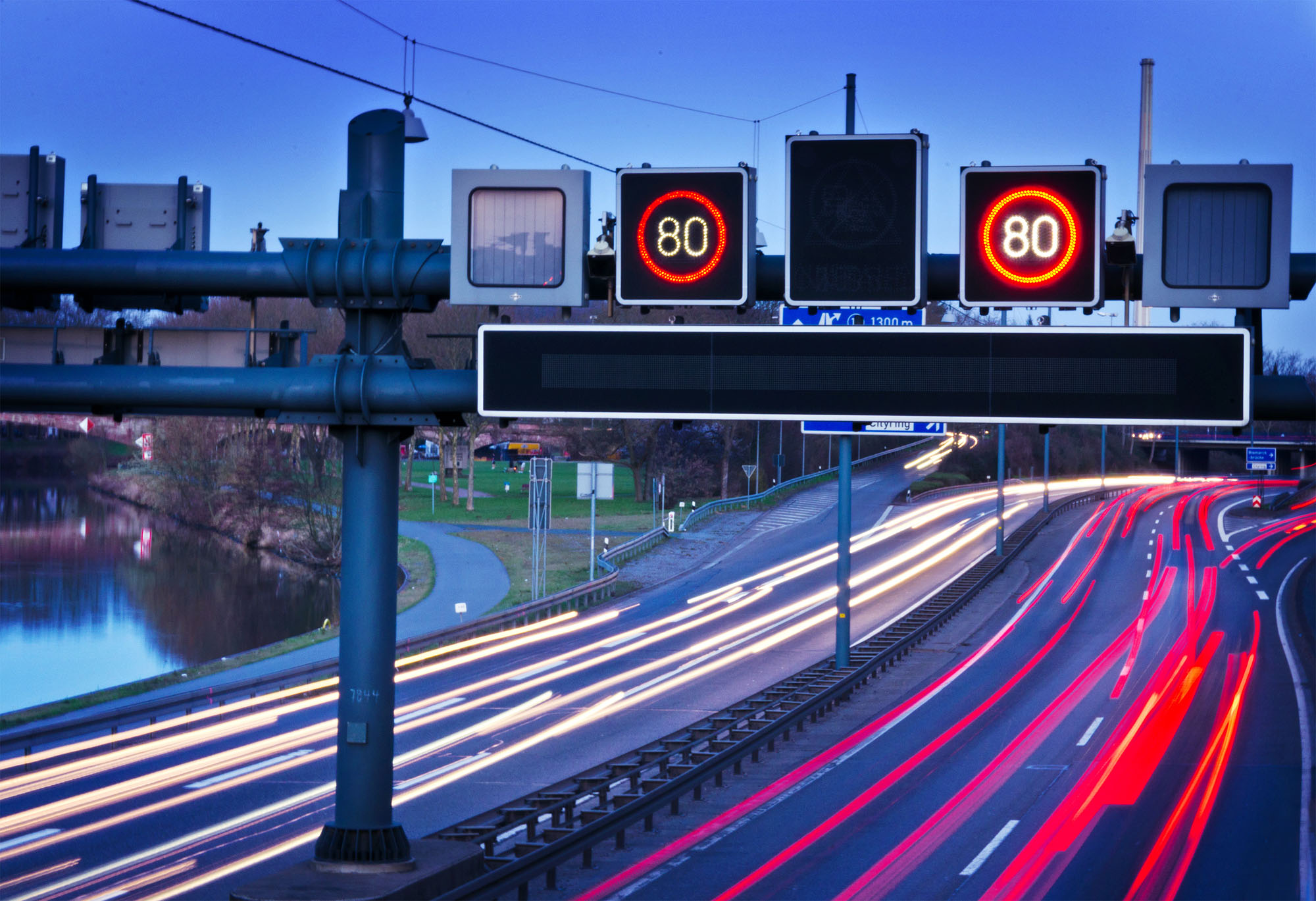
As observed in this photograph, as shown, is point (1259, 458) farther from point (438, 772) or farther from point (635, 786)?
point (635, 786)

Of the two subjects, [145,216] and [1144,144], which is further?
[1144,144]

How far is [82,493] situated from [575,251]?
97739 millimetres

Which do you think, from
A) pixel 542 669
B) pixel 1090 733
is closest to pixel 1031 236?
pixel 1090 733

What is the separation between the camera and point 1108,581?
2032 inches

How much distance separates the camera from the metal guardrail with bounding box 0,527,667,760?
899 inches

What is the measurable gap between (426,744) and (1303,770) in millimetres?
15798

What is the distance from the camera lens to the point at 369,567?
38.5ft

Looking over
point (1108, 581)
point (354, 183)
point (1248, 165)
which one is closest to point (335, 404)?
point (354, 183)

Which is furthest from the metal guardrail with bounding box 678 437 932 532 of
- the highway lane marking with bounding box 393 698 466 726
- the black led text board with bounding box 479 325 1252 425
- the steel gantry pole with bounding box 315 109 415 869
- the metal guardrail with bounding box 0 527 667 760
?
the black led text board with bounding box 479 325 1252 425

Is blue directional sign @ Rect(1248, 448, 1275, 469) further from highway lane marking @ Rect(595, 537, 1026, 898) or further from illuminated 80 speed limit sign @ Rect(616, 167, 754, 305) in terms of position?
illuminated 80 speed limit sign @ Rect(616, 167, 754, 305)

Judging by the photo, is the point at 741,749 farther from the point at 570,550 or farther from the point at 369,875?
the point at 570,550

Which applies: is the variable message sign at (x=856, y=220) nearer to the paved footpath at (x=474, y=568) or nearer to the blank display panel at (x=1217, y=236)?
the blank display panel at (x=1217, y=236)

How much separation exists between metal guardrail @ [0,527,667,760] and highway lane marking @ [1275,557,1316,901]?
64.1 feet

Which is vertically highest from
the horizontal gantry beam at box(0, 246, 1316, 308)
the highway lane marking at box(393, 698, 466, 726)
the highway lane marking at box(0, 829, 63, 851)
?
the horizontal gantry beam at box(0, 246, 1316, 308)
